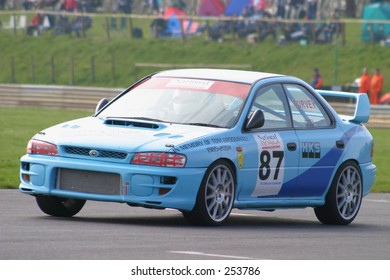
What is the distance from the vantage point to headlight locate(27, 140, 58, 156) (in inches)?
445

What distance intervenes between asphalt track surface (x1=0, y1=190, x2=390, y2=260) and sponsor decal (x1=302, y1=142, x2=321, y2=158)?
703 millimetres

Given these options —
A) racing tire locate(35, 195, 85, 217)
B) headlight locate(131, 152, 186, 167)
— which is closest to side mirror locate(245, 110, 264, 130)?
headlight locate(131, 152, 186, 167)

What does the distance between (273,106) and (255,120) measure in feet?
2.50

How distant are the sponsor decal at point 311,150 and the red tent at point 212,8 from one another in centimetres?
3764

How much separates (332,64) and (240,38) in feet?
16.5

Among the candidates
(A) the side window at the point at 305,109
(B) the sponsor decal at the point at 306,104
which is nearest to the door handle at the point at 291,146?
(A) the side window at the point at 305,109

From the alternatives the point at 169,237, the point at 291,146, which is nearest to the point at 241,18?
the point at 291,146

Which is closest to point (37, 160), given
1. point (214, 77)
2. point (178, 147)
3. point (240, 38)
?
point (178, 147)

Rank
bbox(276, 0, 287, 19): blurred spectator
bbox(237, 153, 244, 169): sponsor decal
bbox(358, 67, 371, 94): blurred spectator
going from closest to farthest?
bbox(237, 153, 244, 169): sponsor decal
bbox(358, 67, 371, 94): blurred spectator
bbox(276, 0, 287, 19): blurred spectator

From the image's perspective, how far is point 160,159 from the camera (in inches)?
431

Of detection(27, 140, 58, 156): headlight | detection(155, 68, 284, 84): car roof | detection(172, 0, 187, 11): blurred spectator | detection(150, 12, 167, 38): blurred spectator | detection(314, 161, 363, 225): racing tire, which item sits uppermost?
detection(155, 68, 284, 84): car roof

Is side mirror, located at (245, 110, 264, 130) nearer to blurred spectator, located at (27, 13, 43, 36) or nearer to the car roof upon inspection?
the car roof

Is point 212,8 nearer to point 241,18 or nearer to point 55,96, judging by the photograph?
point 241,18

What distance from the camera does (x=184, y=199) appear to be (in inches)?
433
